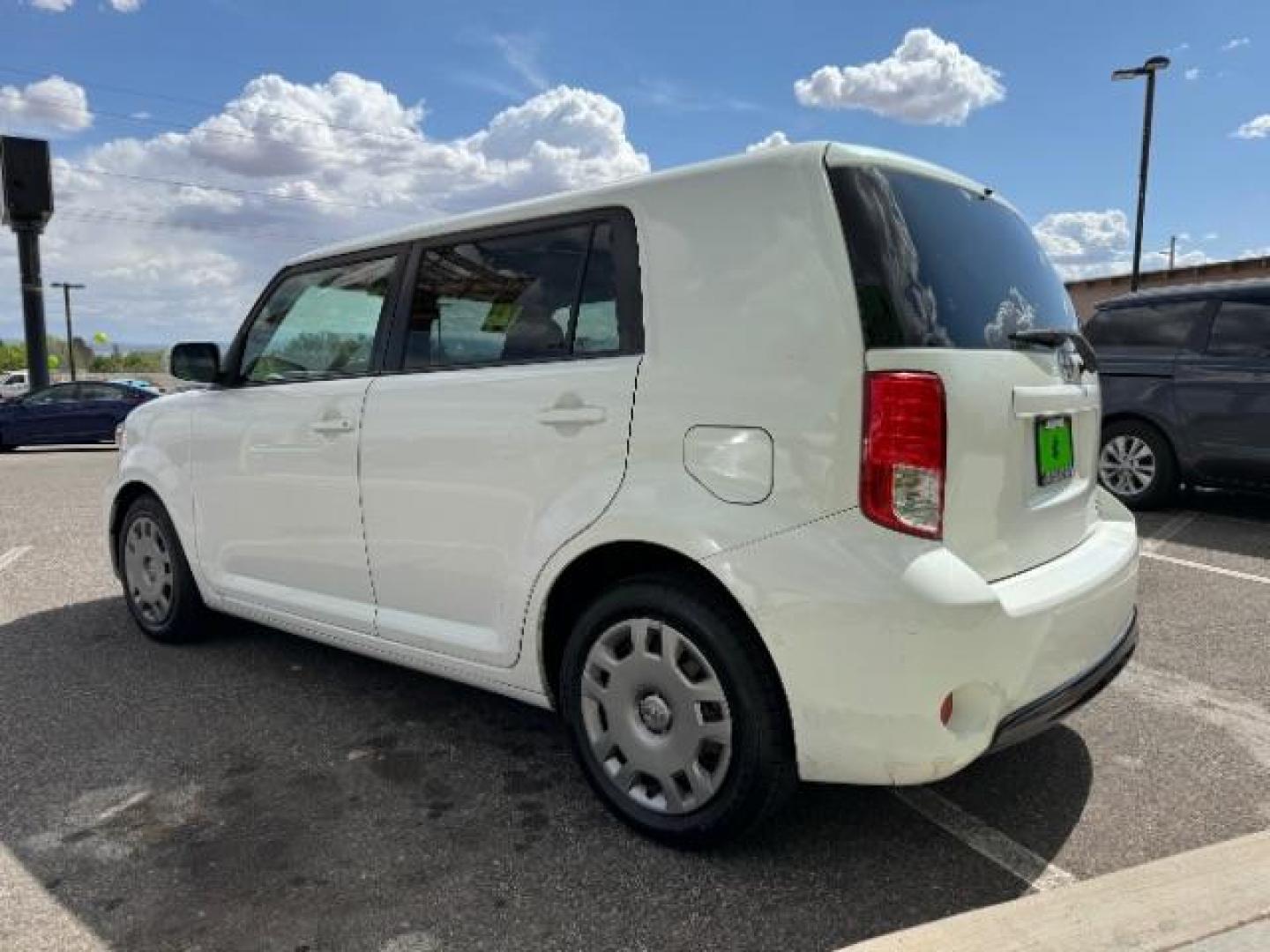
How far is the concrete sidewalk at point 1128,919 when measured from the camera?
2.05 m

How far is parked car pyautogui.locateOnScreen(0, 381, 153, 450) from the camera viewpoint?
A: 17234 millimetres

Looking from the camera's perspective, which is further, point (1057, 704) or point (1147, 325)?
point (1147, 325)

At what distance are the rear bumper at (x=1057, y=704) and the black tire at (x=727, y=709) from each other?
49 cm

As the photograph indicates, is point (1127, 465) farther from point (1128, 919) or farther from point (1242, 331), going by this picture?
point (1128, 919)

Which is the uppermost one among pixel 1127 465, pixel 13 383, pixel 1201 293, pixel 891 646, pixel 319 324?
pixel 1201 293

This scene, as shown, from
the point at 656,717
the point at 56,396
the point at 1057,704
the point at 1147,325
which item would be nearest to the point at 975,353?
the point at 1057,704

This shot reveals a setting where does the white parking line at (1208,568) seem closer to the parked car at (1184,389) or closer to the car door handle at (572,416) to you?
the parked car at (1184,389)

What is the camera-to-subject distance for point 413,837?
2.69 meters

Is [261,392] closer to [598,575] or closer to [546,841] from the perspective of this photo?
[598,575]

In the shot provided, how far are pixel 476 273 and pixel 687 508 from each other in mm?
1187

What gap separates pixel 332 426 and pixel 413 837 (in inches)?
55.6

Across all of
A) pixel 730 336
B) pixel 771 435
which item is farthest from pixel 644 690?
pixel 730 336

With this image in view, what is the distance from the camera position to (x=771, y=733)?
2.35m

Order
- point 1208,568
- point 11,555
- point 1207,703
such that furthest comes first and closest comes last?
1. point 11,555
2. point 1208,568
3. point 1207,703
